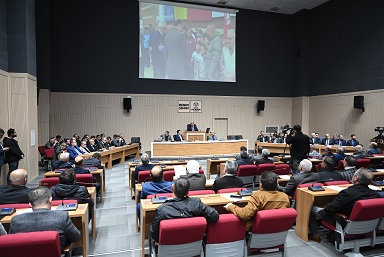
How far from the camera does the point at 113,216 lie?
4.80 m

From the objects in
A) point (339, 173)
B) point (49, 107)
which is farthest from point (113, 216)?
point (49, 107)

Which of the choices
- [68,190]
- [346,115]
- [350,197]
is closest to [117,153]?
[68,190]

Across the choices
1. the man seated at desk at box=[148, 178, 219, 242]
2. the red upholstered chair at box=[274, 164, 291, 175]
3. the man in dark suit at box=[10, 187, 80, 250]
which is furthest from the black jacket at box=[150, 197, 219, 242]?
the red upholstered chair at box=[274, 164, 291, 175]

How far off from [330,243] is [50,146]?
9220 mm

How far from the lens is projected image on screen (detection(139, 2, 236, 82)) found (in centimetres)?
1347

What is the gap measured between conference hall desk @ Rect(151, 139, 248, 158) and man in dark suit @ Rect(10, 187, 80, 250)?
8.17 m

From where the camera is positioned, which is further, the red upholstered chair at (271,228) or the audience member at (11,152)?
the audience member at (11,152)

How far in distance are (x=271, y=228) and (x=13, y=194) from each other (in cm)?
313

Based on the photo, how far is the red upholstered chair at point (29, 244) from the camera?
6.11ft

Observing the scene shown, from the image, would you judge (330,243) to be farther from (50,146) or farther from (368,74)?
(368,74)

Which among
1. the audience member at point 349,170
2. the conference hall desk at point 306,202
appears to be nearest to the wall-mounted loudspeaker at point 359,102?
the audience member at point 349,170

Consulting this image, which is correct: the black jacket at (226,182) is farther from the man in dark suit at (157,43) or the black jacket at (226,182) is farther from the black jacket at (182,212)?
the man in dark suit at (157,43)

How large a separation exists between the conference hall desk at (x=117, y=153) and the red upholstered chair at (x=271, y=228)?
6504mm

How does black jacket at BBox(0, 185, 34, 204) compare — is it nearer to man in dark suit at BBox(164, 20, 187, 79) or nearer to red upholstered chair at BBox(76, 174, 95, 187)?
red upholstered chair at BBox(76, 174, 95, 187)
